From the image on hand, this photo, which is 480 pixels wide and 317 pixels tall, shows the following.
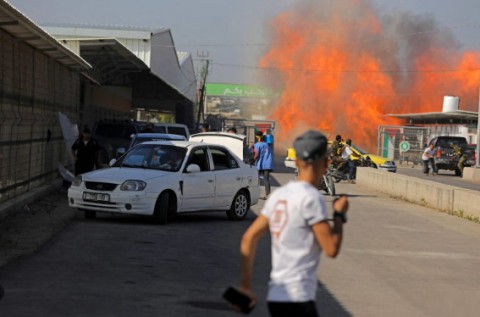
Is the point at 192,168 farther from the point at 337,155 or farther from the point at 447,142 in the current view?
the point at 447,142

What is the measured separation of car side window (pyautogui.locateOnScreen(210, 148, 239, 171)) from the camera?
17250 millimetres

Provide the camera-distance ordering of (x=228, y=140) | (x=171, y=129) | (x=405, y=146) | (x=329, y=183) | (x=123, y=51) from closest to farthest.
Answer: (x=329, y=183), (x=228, y=140), (x=123, y=51), (x=171, y=129), (x=405, y=146)

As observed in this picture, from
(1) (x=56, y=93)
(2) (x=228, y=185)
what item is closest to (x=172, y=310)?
(2) (x=228, y=185)

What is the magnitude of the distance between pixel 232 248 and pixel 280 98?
64.3m

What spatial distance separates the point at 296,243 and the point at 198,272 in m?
5.89

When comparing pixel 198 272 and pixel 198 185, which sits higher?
pixel 198 185

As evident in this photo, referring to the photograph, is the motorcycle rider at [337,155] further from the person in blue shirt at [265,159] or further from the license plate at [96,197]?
the license plate at [96,197]

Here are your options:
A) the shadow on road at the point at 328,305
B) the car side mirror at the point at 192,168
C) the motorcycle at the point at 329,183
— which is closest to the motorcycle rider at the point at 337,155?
the motorcycle at the point at 329,183

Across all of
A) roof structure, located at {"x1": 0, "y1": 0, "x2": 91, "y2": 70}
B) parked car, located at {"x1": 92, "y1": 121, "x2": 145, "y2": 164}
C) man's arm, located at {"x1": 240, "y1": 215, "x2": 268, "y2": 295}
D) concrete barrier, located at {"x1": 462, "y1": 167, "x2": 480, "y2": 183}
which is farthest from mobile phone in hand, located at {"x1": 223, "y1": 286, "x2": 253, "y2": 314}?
concrete barrier, located at {"x1": 462, "y1": 167, "x2": 480, "y2": 183}

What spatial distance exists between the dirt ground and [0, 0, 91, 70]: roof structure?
3305 millimetres

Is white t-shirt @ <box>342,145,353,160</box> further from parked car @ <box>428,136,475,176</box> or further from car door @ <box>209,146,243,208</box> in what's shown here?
parked car @ <box>428,136,475,176</box>

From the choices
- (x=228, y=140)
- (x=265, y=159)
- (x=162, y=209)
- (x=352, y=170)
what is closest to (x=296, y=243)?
(x=162, y=209)

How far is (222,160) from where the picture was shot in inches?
688

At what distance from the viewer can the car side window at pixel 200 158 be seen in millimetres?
16688
